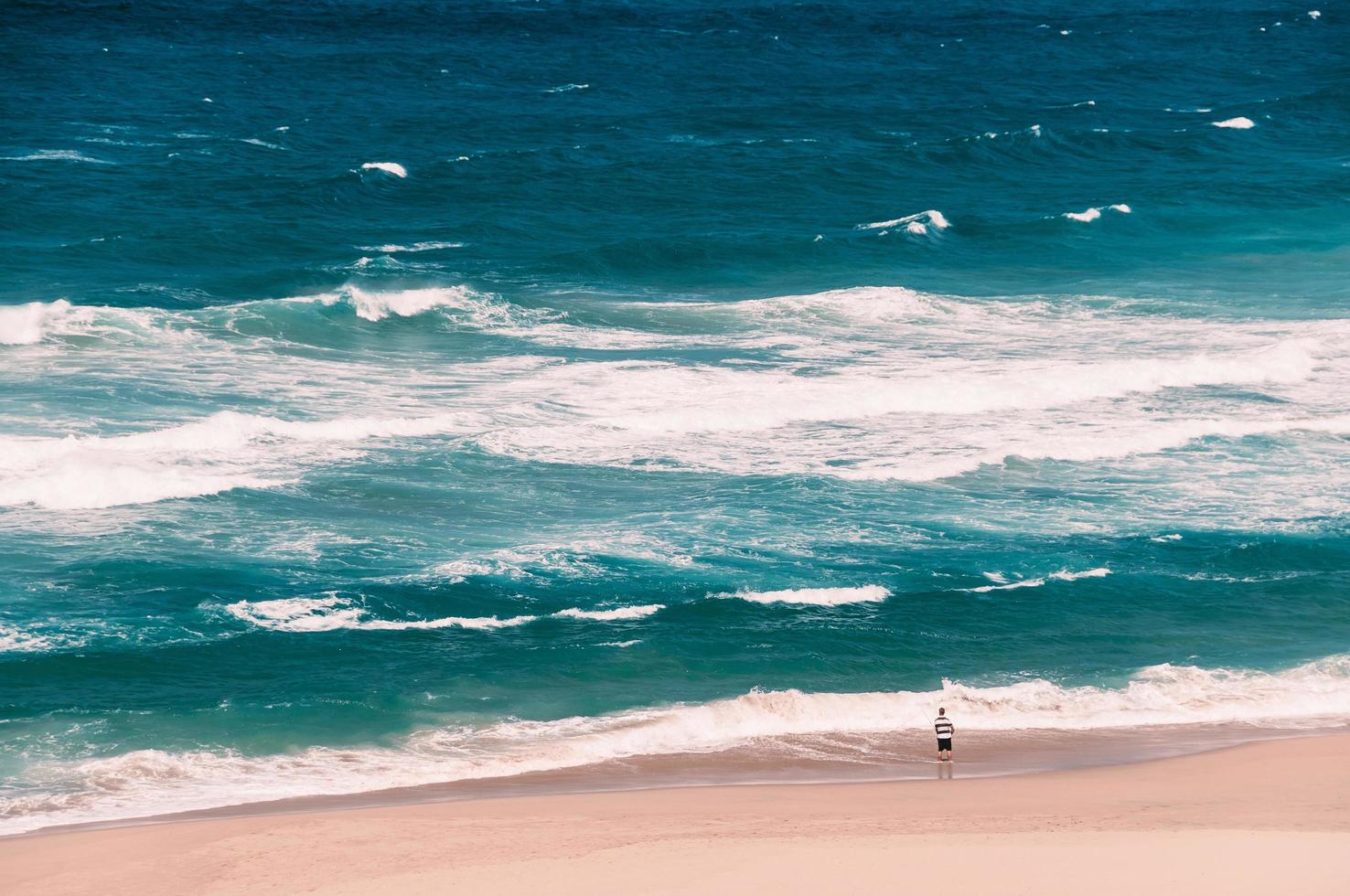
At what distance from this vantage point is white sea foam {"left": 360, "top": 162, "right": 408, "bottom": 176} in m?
56.6

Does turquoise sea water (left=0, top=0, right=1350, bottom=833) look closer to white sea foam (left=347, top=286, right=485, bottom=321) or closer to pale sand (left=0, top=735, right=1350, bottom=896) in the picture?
white sea foam (left=347, top=286, right=485, bottom=321)

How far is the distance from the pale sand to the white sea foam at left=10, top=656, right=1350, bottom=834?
128 centimetres

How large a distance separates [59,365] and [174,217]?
13776mm

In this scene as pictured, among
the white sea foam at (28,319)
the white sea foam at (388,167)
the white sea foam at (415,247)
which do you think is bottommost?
the white sea foam at (28,319)

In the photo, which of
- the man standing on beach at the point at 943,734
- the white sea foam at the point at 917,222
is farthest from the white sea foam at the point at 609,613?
the white sea foam at the point at 917,222

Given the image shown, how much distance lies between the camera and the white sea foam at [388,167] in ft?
186

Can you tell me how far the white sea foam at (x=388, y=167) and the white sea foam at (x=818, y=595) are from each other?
34249 millimetres

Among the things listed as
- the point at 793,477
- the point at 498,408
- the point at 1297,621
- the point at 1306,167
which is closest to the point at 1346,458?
→ the point at 1297,621

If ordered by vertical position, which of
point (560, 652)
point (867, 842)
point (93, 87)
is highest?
point (93, 87)

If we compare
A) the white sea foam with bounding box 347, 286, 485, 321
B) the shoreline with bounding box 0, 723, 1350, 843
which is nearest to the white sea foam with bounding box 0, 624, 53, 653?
the shoreline with bounding box 0, 723, 1350, 843

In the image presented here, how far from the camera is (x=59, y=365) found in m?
37.5

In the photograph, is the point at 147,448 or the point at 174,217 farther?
the point at 174,217

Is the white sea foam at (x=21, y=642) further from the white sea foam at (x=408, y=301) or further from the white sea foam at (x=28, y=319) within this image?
the white sea foam at (x=408, y=301)

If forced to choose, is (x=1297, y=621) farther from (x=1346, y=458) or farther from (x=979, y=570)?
(x=1346, y=458)
